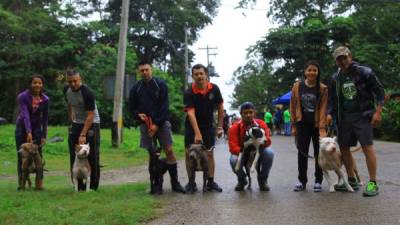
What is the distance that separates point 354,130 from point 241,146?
5.32ft

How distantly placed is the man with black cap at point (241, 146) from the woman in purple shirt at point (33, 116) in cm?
288

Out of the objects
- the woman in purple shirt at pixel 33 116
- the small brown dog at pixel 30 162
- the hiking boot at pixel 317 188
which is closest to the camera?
the hiking boot at pixel 317 188

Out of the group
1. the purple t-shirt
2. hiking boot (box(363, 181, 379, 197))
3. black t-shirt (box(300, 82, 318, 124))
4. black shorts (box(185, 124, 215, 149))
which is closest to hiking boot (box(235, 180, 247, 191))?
black shorts (box(185, 124, 215, 149))

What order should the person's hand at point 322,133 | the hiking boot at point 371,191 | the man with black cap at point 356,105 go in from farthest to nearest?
1. the person's hand at point 322,133
2. the man with black cap at point 356,105
3. the hiking boot at point 371,191

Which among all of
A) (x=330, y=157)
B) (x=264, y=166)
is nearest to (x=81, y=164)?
(x=264, y=166)

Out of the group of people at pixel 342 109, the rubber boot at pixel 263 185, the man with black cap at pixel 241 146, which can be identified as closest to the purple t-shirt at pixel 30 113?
the man with black cap at pixel 241 146

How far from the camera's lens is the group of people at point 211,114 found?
780 cm

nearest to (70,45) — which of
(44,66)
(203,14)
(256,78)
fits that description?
(44,66)

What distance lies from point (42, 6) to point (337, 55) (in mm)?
29924

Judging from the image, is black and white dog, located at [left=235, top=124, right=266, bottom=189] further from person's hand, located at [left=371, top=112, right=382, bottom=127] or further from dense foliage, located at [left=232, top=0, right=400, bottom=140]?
dense foliage, located at [left=232, top=0, right=400, bottom=140]

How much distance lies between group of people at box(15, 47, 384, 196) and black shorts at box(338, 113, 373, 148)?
0.04 ft

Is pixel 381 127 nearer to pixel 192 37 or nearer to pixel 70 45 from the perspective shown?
pixel 70 45

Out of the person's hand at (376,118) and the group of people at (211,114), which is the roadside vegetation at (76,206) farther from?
the person's hand at (376,118)

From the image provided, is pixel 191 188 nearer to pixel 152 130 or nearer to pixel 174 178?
pixel 174 178
